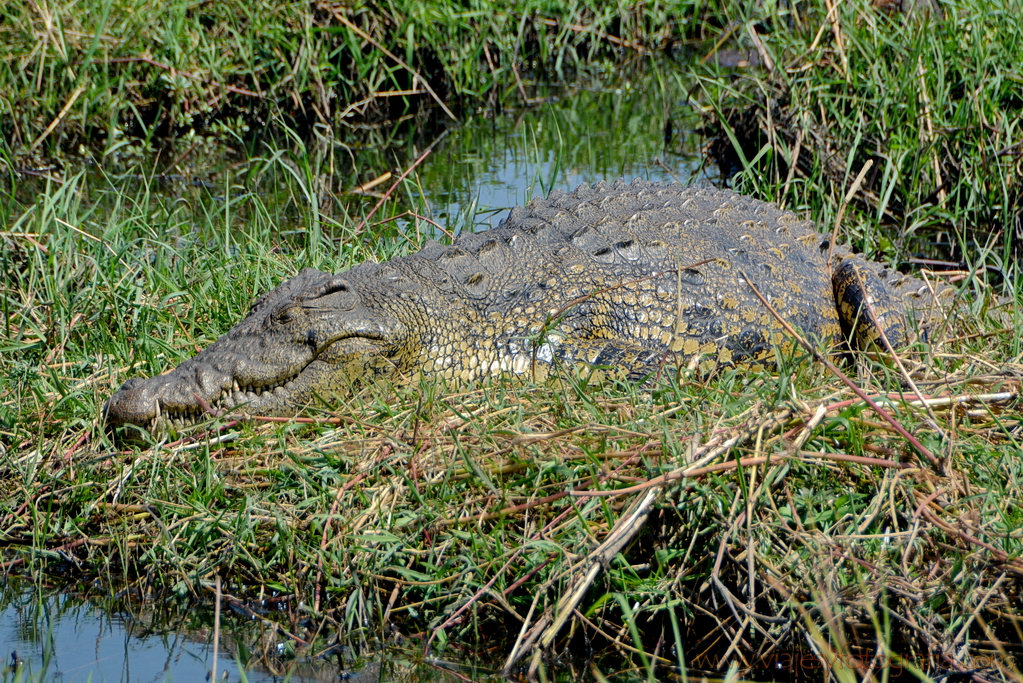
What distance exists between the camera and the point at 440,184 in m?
7.54

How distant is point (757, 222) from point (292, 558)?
2.65m

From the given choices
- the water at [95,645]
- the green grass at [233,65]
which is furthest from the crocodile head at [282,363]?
the green grass at [233,65]

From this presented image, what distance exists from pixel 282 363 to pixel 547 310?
1038mm

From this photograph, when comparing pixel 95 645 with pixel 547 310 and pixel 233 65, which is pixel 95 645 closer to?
pixel 547 310

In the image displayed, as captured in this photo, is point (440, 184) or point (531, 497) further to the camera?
point (440, 184)

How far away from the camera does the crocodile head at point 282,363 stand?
3.71 metres

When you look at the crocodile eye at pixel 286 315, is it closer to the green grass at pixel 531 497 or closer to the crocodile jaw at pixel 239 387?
the crocodile jaw at pixel 239 387

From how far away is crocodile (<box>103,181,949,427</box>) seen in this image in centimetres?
383

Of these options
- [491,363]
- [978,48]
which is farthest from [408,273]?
[978,48]

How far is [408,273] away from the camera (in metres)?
4.16

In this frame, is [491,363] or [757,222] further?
[757,222]

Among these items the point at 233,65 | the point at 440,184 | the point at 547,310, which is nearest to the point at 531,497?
the point at 547,310

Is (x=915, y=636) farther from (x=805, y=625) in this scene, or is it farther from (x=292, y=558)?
(x=292, y=558)

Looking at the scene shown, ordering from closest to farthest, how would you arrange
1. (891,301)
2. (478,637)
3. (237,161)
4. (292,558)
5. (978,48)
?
(478,637), (292,558), (891,301), (978,48), (237,161)
